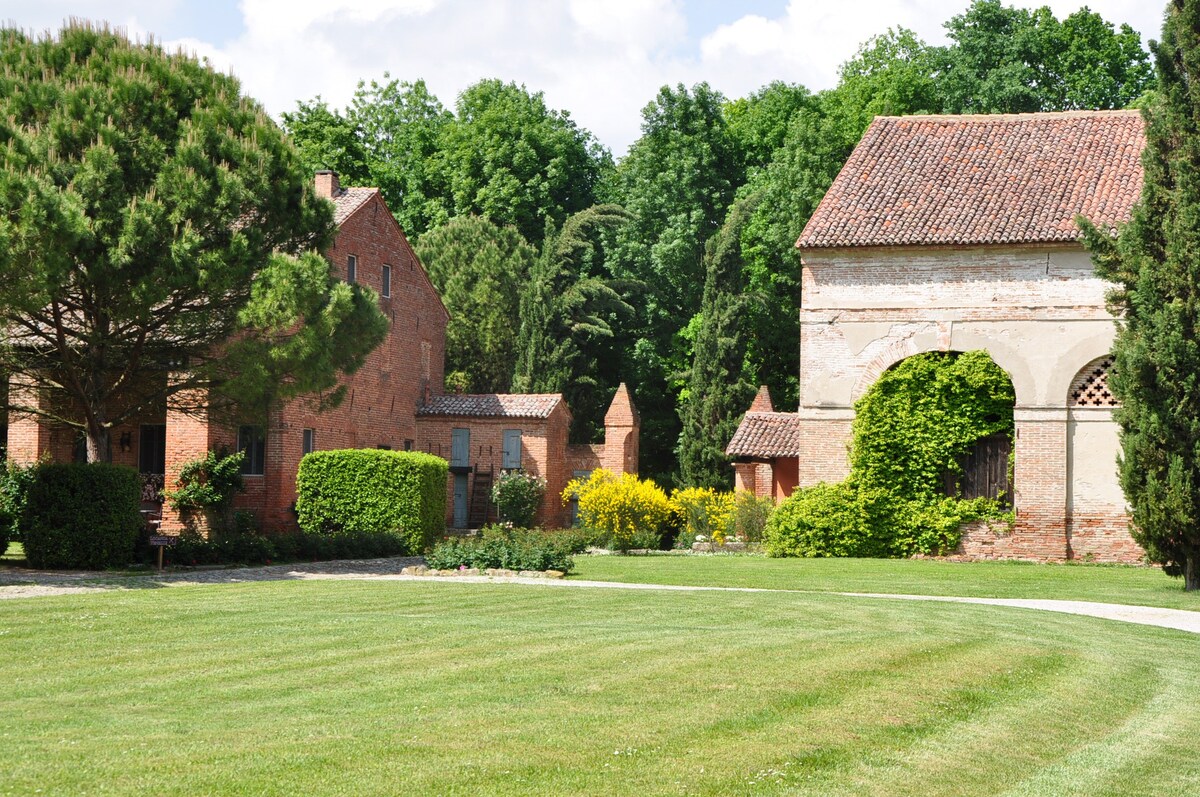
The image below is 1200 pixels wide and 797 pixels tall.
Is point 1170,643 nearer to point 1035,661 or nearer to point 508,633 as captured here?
point 1035,661

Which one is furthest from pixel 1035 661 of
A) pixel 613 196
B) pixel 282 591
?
pixel 613 196

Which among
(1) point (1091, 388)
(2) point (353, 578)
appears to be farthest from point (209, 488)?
(1) point (1091, 388)

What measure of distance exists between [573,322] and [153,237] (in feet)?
85.9

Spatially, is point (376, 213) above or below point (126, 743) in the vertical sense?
above

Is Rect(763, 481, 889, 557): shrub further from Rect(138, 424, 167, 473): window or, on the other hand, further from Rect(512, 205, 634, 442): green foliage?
Rect(512, 205, 634, 442): green foliage

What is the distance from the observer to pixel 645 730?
8172 millimetres

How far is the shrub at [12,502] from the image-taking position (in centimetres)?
2367

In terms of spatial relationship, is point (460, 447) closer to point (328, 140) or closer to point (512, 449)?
point (512, 449)

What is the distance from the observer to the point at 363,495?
1168 inches

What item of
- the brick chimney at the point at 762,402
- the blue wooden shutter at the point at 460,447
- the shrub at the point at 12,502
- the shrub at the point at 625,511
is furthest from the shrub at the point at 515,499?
the shrub at the point at 12,502

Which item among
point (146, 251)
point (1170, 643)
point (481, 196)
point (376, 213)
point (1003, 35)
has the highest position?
point (1003, 35)

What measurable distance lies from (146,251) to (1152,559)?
16.7 m

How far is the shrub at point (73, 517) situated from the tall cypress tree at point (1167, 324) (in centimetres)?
1643

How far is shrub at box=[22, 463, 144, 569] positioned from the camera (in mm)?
22562
